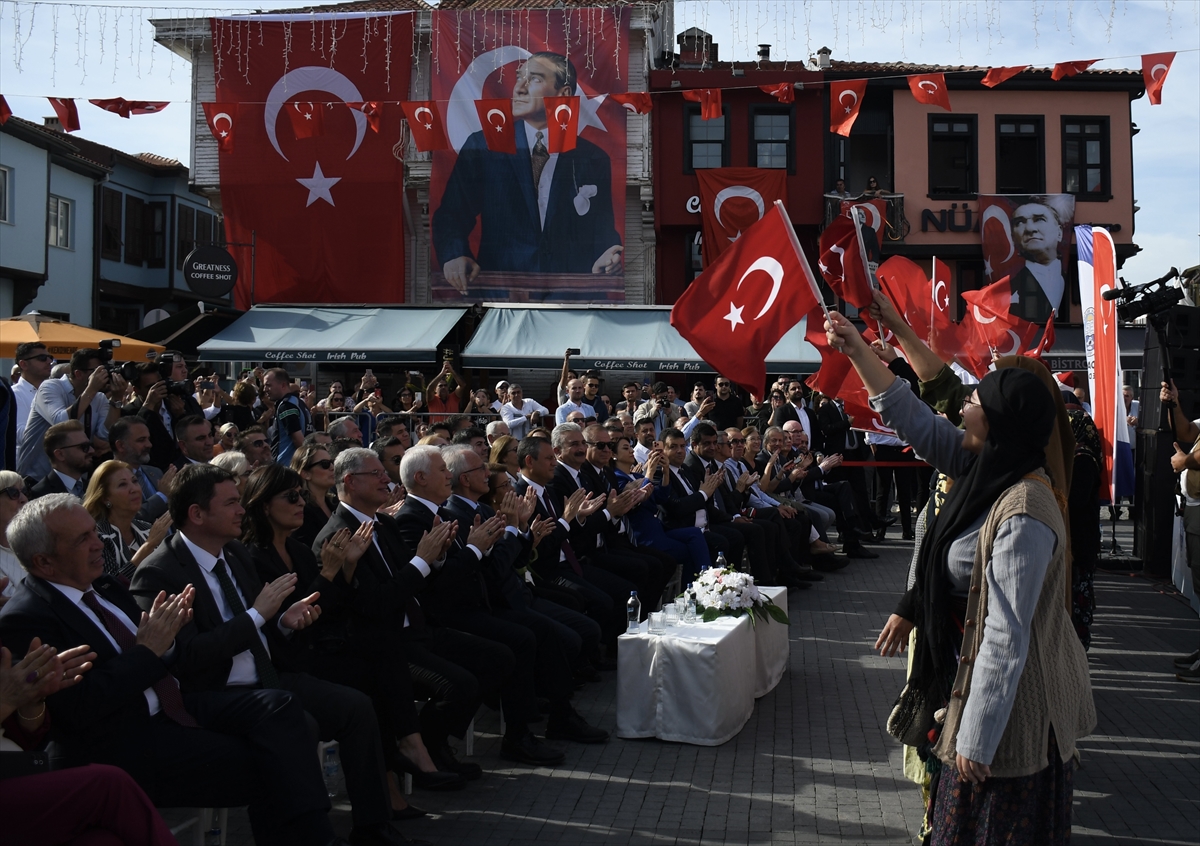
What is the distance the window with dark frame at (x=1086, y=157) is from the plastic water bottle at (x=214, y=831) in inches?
1198

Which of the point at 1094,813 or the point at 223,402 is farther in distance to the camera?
the point at 223,402

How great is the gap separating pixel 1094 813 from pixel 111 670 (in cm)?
477

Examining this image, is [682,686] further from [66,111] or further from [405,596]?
[66,111]

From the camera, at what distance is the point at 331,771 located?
631 cm

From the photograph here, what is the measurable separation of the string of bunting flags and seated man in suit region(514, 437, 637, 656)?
10.8 meters

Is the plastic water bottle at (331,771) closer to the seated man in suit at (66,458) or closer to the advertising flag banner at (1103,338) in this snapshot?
the seated man in suit at (66,458)

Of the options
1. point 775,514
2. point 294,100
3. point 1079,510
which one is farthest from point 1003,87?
point 1079,510

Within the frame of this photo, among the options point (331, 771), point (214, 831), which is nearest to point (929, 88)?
point (331, 771)

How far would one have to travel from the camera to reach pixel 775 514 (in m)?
13.2

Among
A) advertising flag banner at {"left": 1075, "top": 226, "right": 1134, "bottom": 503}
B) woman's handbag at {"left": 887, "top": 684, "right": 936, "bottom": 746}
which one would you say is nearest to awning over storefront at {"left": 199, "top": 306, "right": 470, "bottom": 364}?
advertising flag banner at {"left": 1075, "top": 226, "right": 1134, "bottom": 503}

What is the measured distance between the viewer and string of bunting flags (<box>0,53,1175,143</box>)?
16.4 metres

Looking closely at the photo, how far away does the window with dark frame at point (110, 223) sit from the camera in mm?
37000

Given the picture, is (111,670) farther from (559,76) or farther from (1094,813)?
(559,76)

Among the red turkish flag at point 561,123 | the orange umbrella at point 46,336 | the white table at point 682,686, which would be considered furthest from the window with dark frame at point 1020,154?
the white table at point 682,686
